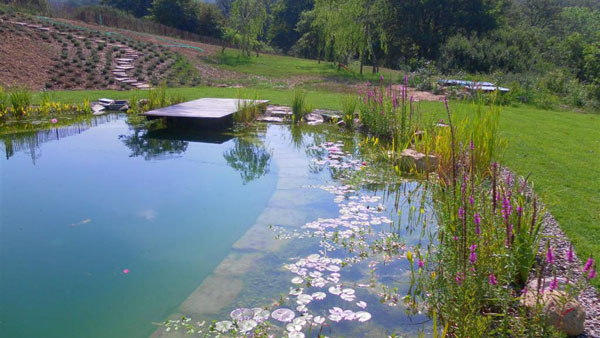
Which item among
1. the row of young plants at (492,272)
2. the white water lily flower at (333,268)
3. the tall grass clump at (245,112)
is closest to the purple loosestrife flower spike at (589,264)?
the row of young plants at (492,272)

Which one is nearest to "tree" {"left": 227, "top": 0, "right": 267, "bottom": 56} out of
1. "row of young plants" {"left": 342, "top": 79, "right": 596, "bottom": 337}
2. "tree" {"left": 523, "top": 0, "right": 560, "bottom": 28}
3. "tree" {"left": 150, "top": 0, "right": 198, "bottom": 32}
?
"tree" {"left": 150, "top": 0, "right": 198, "bottom": 32}

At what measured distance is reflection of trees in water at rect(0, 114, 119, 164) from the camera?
5361mm

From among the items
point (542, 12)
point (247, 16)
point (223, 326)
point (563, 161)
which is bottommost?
point (223, 326)

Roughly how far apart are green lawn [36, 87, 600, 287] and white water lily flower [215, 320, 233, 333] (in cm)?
201

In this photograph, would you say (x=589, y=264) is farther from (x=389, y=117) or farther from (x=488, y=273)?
(x=389, y=117)

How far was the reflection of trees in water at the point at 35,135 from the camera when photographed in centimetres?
536

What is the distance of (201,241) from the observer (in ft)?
10.4

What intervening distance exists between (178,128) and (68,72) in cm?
665

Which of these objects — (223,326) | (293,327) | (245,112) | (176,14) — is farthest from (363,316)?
(176,14)

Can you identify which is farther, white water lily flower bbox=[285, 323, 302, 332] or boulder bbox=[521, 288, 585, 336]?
white water lily flower bbox=[285, 323, 302, 332]

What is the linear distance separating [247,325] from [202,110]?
5455 millimetres

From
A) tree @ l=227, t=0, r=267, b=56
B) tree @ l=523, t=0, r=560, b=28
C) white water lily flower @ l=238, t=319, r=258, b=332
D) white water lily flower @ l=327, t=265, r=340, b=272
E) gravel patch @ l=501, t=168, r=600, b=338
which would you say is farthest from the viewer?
tree @ l=523, t=0, r=560, b=28

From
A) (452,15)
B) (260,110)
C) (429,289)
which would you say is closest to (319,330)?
(429,289)

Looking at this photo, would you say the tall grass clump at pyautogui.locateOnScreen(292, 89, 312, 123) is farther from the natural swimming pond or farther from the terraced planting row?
the terraced planting row
